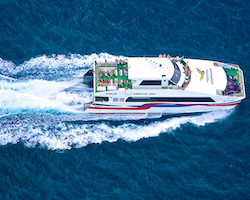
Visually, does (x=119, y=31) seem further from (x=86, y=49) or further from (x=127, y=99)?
(x=127, y=99)

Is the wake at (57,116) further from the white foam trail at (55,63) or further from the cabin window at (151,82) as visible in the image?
the cabin window at (151,82)

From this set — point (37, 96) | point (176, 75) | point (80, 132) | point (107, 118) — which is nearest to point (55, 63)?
point (37, 96)

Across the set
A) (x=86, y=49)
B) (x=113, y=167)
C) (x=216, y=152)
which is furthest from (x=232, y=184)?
(x=86, y=49)

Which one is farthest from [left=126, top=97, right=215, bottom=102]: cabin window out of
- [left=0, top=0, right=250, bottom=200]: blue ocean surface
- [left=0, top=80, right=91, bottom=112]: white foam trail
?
[left=0, top=80, right=91, bottom=112]: white foam trail

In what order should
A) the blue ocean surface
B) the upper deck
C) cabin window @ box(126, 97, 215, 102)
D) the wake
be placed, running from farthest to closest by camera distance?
cabin window @ box(126, 97, 215, 102)
the upper deck
the wake
the blue ocean surface

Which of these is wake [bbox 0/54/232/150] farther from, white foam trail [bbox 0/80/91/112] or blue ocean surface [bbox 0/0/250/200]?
blue ocean surface [bbox 0/0/250/200]

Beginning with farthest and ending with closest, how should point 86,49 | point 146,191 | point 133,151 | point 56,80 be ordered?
point 86,49
point 56,80
point 133,151
point 146,191
